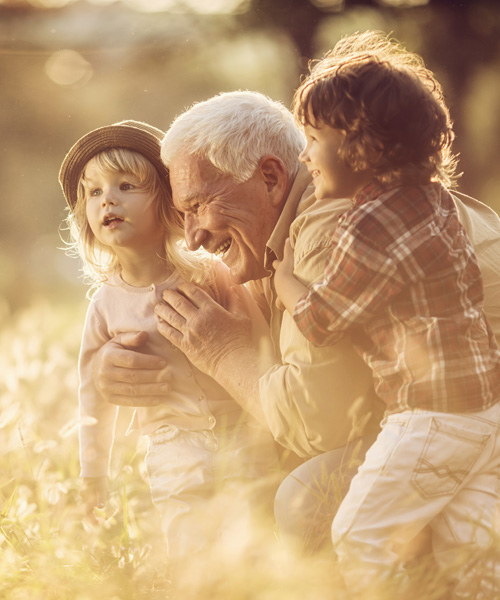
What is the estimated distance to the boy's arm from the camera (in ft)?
8.18

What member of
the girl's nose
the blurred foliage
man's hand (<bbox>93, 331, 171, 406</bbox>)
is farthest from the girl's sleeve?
the blurred foliage

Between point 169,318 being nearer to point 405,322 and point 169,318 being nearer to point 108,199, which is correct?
point 108,199

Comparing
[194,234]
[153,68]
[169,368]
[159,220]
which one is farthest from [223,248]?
[153,68]

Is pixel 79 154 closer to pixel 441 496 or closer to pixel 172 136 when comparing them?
pixel 172 136

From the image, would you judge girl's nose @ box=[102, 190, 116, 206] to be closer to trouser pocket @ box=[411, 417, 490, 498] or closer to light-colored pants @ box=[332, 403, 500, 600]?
light-colored pants @ box=[332, 403, 500, 600]

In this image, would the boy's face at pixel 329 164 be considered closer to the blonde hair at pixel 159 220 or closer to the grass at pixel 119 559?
the blonde hair at pixel 159 220

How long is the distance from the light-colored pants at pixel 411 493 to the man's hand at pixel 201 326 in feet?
2.65

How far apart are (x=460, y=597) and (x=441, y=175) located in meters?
1.25

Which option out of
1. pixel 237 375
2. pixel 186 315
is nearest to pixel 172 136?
pixel 186 315

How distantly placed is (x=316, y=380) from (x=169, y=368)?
77cm

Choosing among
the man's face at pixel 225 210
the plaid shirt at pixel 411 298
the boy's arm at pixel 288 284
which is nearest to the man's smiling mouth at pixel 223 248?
the man's face at pixel 225 210

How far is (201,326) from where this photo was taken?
2924 millimetres

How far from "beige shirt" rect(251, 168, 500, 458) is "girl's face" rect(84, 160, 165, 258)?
24.6 inches

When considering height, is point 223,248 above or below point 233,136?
below
